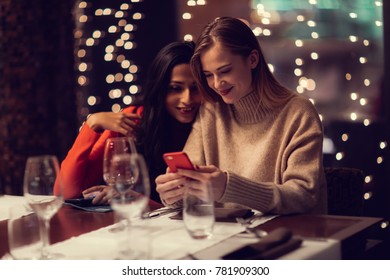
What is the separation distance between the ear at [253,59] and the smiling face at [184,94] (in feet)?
1.00

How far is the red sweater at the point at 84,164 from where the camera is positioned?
2.61m

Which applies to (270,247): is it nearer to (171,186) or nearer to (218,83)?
(171,186)

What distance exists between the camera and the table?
62.6 inches

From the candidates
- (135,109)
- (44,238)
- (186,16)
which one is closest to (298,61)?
(186,16)

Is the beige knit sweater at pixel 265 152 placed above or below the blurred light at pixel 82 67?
Result: below

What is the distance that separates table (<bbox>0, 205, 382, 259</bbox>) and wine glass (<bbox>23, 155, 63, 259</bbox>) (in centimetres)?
14

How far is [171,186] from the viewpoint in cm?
188

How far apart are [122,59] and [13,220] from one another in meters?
2.94

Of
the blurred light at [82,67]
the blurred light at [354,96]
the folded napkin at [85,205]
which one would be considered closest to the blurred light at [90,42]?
the blurred light at [82,67]

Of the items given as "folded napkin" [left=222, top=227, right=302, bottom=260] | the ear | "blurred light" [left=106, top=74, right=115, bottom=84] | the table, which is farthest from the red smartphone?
"blurred light" [left=106, top=74, right=115, bottom=84]

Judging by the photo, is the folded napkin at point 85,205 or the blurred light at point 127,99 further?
the blurred light at point 127,99

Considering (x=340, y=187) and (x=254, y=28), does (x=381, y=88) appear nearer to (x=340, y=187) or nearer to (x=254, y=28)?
(x=254, y=28)

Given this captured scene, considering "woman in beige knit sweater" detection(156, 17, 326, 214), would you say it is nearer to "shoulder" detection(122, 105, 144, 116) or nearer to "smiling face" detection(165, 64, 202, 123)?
"smiling face" detection(165, 64, 202, 123)

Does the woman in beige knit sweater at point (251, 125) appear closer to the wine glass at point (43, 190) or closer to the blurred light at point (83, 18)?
the wine glass at point (43, 190)
